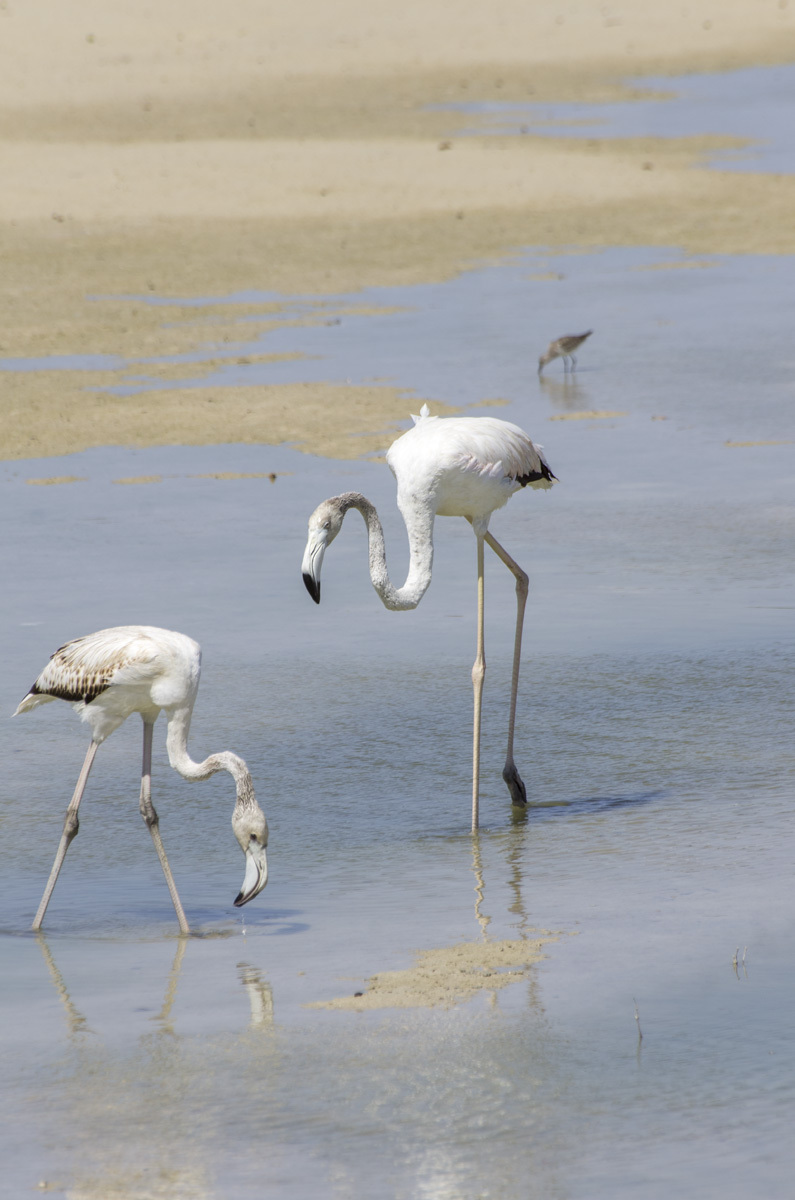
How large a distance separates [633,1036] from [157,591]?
16.3 feet

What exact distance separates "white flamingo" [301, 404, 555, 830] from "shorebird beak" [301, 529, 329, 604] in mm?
281

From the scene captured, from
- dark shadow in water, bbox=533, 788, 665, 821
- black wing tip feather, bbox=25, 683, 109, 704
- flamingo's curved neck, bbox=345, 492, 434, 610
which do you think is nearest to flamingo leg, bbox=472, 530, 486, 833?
dark shadow in water, bbox=533, 788, 665, 821

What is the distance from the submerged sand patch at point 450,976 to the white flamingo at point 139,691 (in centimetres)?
72

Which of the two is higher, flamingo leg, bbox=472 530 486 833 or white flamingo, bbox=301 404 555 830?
white flamingo, bbox=301 404 555 830

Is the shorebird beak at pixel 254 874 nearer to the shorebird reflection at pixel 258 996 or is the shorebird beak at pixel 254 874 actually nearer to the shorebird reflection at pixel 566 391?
the shorebird reflection at pixel 258 996

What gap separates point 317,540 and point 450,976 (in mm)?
1726

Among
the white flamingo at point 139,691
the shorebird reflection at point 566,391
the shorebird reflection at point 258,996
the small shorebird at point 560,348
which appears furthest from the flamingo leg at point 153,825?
the small shorebird at point 560,348

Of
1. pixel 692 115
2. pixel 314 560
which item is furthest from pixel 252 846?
pixel 692 115

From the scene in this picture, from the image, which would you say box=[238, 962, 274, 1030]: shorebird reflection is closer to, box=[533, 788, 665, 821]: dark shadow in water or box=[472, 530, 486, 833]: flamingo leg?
box=[472, 530, 486, 833]: flamingo leg

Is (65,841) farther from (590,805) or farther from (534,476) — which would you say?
(534,476)

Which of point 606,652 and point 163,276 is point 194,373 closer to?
point 163,276

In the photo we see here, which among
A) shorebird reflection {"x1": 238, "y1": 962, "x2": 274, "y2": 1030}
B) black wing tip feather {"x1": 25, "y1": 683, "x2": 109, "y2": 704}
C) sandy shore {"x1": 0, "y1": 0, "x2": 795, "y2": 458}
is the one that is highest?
sandy shore {"x1": 0, "y1": 0, "x2": 795, "y2": 458}

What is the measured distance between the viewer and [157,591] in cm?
889

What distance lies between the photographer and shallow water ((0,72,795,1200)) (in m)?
3.94
